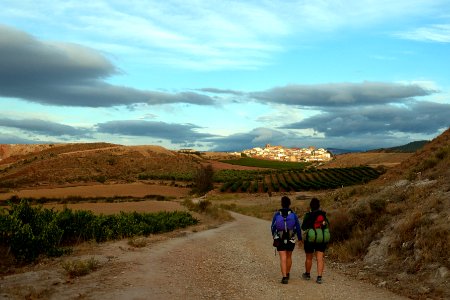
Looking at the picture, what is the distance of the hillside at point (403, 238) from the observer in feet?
35.0

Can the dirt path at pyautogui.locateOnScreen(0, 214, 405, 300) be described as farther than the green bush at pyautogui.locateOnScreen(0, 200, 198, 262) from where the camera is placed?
No

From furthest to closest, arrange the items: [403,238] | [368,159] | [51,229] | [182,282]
A: [368,159] < [51,229] < [403,238] < [182,282]

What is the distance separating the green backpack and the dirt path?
117 centimetres

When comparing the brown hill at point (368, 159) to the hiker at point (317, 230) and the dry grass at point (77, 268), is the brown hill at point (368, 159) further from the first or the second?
the dry grass at point (77, 268)

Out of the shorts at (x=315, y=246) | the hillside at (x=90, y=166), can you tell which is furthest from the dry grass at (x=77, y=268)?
the hillside at (x=90, y=166)

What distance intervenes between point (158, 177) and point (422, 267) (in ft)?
355

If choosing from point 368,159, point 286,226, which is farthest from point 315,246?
point 368,159

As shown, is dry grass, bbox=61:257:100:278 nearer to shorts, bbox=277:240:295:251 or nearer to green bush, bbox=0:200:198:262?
green bush, bbox=0:200:198:262

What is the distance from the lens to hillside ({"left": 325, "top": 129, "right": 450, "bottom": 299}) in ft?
35.0

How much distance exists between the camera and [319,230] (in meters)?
11.3

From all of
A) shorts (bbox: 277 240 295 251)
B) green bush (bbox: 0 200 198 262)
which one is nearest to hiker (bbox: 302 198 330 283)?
shorts (bbox: 277 240 295 251)

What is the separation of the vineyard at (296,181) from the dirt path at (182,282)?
7639 centimetres

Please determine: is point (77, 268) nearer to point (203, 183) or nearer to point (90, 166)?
point (203, 183)

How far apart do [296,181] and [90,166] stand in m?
61.5
